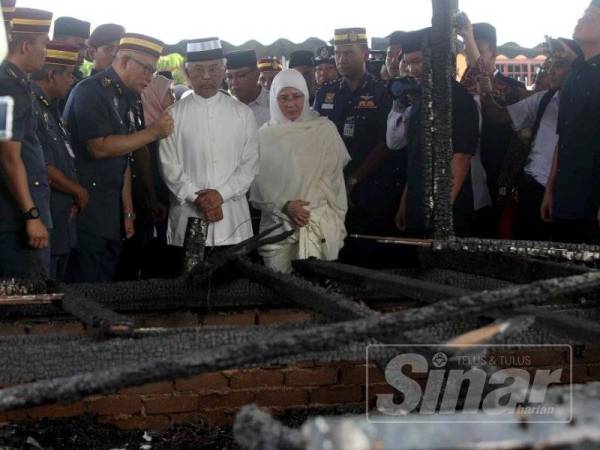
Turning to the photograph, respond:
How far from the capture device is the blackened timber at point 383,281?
120 inches

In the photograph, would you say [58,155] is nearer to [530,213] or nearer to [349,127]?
[349,127]

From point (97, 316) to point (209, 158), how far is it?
2787 mm

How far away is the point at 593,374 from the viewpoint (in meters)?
4.00

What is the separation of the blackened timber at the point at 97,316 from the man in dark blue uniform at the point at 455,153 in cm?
278

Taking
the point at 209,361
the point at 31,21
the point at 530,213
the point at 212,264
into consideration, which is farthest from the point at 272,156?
the point at 209,361

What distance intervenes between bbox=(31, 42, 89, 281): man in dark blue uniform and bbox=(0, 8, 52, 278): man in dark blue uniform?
328 millimetres

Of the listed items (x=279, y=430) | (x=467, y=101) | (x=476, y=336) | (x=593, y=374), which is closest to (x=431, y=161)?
(x=593, y=374)

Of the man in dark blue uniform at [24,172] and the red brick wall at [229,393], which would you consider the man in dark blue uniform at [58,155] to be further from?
the red brick wall at [229,393]

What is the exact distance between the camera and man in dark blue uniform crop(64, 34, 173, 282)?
5277 mm

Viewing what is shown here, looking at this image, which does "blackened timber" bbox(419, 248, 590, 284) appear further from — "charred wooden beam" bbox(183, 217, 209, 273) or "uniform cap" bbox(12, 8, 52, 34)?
"uniform cap" bbox(12, 8, 52, 34)

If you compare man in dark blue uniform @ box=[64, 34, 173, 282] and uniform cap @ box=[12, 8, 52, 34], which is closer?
uniform cap @ box=[12, 8, 52, 34]

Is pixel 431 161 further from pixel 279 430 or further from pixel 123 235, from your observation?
pixel 279 430

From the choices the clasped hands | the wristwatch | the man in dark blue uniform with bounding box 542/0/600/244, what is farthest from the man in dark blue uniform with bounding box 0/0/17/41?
the man in dark blue uniform with bounding box 542/0/600/244

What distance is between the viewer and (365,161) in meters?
6.28
